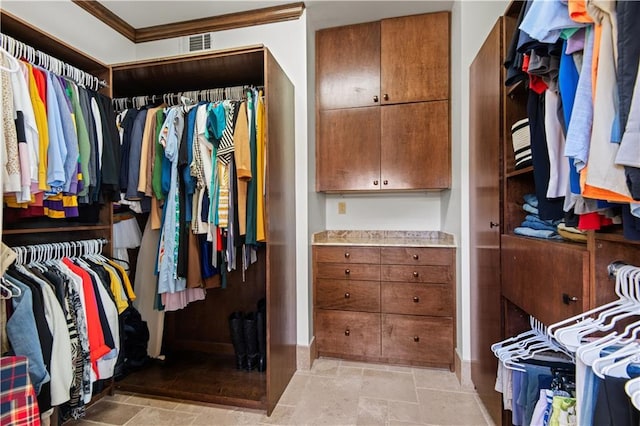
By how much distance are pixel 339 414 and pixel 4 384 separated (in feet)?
4.91

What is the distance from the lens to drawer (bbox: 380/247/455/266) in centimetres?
220

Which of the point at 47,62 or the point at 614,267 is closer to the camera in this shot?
the point at 614,267

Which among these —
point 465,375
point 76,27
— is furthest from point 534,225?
point 76,27

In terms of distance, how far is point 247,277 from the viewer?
7.95ft

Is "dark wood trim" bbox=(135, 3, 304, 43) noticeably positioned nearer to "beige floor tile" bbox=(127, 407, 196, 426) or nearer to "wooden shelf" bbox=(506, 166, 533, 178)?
"wooden shelf" bbox=(506, 166, 533, 178)

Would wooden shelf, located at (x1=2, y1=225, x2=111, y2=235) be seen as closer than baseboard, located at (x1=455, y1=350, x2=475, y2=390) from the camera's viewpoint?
Yes

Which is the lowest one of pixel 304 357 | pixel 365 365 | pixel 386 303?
pixel 365 365

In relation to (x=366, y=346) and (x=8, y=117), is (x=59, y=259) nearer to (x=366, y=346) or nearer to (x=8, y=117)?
(x=8, y=117)

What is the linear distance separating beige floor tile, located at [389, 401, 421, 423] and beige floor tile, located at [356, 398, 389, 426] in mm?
34

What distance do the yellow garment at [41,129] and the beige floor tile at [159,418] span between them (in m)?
1.34

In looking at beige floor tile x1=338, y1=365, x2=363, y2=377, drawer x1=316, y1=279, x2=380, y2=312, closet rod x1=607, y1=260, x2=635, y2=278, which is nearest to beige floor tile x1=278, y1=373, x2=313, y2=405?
beige floor tile x1=338, y1=365, x2=363, y2=377

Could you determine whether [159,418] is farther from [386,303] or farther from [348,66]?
[348,66]

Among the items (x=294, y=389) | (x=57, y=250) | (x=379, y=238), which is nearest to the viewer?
Answer: (x=57, y=250)

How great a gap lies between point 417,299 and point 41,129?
2386 mm
